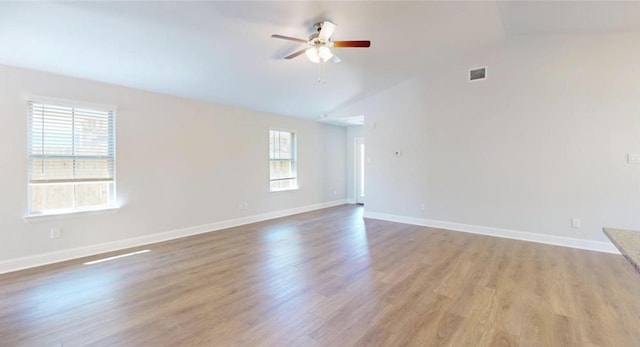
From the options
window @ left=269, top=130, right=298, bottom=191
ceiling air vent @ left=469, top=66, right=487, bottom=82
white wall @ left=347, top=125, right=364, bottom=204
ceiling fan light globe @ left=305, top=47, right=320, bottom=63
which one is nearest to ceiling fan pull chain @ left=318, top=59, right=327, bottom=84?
ceiling fan light globe @ left=305, top=47, right=320, bottom=63

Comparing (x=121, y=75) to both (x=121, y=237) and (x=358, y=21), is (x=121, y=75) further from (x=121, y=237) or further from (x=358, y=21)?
(x=358, y=21)

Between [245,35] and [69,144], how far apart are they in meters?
2.76

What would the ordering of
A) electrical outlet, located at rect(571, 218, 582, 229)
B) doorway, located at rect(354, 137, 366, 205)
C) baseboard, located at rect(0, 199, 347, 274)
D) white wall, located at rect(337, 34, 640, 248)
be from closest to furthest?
1. baseboard, located at rect(0, 199, 347, 274)
2. white wall, located at rect(337, 34, 640, 248)
3. electrical outlet, located at rect(571, 218, 582, 229)
4. doorway, located at rect(354, 137, 366, 205)

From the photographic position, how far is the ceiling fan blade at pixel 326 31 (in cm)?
307

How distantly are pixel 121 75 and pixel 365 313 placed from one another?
420cm

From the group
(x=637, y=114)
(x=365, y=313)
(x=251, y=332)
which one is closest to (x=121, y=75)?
(x=251, y=332)

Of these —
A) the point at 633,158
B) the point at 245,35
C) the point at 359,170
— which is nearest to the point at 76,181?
the point at 245,35

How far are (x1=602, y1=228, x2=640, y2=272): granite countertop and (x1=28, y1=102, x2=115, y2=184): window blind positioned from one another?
205 inches

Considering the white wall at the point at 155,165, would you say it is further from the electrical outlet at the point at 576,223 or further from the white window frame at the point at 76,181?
the electrical outlet at the point at 576,223

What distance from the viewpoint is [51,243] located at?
3.67 metres

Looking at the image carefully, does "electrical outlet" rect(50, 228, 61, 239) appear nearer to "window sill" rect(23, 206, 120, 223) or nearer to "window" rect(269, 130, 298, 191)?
"window sill" rect(23, 206, 120, 223)

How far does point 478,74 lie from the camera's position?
5.06 m

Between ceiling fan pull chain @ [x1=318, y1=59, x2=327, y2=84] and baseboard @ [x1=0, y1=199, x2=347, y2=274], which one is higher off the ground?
ceiling fan pull chain @ [x1=318, y1=59, x2=327, y2=84]

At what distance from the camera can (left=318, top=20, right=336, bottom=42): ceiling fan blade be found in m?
3.07
